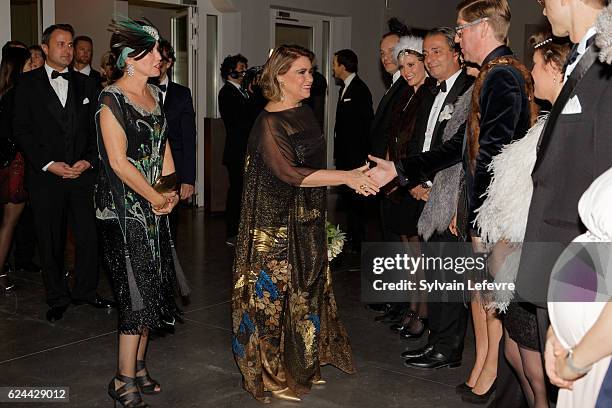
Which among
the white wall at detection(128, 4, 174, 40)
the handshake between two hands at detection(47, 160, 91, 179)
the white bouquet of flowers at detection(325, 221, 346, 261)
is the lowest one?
the white bouquet of flowers at detection(325, 221, 346, 261)

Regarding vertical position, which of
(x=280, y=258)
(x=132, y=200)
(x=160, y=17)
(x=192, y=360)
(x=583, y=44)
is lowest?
(x=192, y=360)

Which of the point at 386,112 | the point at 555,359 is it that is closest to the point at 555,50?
the point at 555,359

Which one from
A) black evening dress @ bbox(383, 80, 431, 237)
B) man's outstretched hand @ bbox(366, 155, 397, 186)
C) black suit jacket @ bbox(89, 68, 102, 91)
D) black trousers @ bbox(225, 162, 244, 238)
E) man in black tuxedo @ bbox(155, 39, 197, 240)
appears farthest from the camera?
black trousers @ bbox(225, 162, 244, 238)

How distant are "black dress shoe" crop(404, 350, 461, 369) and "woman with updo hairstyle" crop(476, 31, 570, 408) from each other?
4.04 feet

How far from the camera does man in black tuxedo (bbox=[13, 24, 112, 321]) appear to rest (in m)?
4.97

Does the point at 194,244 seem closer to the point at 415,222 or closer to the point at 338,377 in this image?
the point at 415,222

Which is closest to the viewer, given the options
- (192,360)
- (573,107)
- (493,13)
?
(573,107)

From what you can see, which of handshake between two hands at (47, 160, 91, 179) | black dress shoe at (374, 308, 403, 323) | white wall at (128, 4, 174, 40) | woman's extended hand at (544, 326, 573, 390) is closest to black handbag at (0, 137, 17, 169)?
handshake between two hands at (47, 160, 91, 179)

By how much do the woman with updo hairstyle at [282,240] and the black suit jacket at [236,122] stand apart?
13.1 ft

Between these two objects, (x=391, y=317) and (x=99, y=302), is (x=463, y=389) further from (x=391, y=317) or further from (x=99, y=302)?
(x=99, y=302)

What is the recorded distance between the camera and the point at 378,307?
530cm

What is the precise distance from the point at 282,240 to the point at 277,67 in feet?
2.81

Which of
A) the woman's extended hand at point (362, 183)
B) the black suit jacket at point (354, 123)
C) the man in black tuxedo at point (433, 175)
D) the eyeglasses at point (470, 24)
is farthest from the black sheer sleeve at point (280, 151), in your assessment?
the black suit jacket at point (354, 123)

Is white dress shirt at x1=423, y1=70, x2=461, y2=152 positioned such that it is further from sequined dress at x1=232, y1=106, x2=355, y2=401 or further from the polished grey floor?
the polished grey floor
